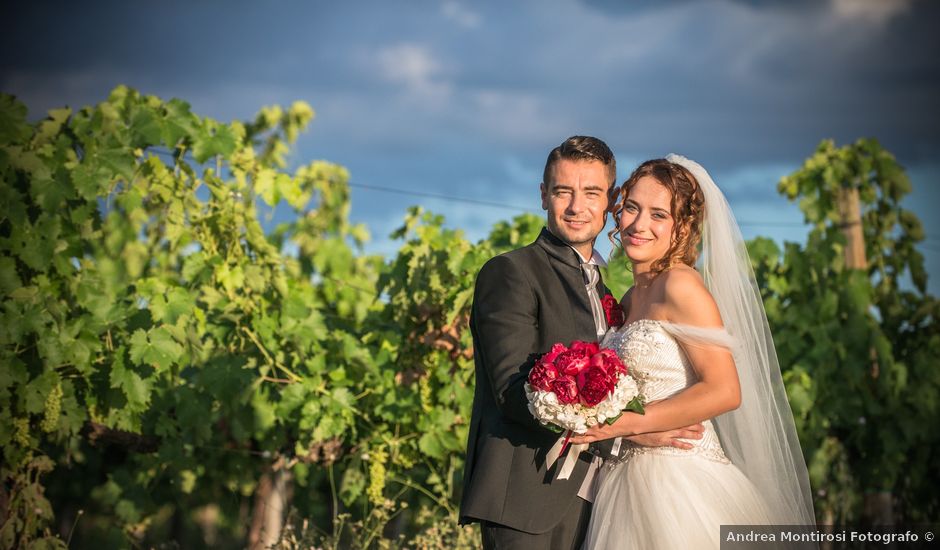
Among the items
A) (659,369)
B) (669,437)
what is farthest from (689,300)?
(669,437)

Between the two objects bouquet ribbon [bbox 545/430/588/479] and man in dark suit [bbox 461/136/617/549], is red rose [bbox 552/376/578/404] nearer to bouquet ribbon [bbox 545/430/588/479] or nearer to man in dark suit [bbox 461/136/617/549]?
man in dark suit [bbox 461/136/617/549]

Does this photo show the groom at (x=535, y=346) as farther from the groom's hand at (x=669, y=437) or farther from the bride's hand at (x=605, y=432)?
the bride's hand at (x=605, y=432)

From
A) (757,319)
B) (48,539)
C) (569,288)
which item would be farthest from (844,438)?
(48,539)

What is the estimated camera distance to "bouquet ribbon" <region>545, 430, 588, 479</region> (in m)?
3.16

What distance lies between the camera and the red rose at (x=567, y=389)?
9.18 feet

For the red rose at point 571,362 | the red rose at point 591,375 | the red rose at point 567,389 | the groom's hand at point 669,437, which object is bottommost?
the groom's hand at point 669,437

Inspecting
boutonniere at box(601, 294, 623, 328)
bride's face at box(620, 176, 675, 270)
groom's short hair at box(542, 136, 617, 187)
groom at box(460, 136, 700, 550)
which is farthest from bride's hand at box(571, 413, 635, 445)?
groom's short hair at box(542, 136, 617, 187)

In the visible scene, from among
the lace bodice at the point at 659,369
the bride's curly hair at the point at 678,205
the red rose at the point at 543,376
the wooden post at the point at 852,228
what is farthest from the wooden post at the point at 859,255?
the red rose at the point at 543,376

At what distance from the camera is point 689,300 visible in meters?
3.30

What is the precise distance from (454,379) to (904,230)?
5.31m

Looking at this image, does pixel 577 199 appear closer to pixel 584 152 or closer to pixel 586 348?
pixel 584 152

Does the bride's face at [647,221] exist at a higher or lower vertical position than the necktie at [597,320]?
higher

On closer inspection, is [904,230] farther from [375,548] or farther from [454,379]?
[375,548]

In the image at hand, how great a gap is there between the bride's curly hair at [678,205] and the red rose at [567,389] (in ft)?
2.77
